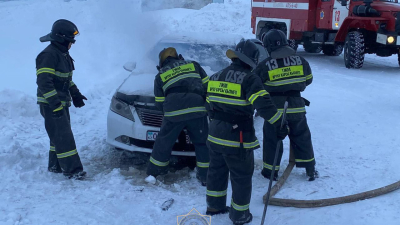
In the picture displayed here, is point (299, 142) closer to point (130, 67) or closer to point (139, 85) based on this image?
point (139, 85)

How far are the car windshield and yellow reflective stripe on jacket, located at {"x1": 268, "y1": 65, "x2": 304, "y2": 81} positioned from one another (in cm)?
180

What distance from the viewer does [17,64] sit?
11086 millimetres

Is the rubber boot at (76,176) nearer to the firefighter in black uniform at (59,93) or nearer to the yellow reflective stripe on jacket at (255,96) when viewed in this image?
the firefighter in black uniform at (59,93)

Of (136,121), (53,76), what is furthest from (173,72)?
(53,76)

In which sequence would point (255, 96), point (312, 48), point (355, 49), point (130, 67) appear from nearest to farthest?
point (255, 96) < point (130, 67) < point (355, 49) < point (312, 48)

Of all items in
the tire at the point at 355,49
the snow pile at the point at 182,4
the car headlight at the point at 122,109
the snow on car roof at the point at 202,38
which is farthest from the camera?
the snow pile at the point at 182,4

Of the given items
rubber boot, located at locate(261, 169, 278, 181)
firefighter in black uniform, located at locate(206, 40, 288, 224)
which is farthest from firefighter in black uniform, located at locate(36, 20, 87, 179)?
rubber boot, located at locate(261, 169, 278, 181)

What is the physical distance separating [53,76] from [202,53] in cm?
246

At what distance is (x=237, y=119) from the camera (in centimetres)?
355

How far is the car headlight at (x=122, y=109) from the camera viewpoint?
16.2 ft

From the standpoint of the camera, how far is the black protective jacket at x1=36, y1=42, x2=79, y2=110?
A: 4398mm

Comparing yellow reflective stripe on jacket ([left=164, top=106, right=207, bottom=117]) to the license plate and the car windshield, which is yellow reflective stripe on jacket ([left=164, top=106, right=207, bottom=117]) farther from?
the car windshield

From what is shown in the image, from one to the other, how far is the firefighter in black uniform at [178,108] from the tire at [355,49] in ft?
25.2

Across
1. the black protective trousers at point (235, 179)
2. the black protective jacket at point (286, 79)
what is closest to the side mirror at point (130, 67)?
the black protective jacket at point (286, 79)
